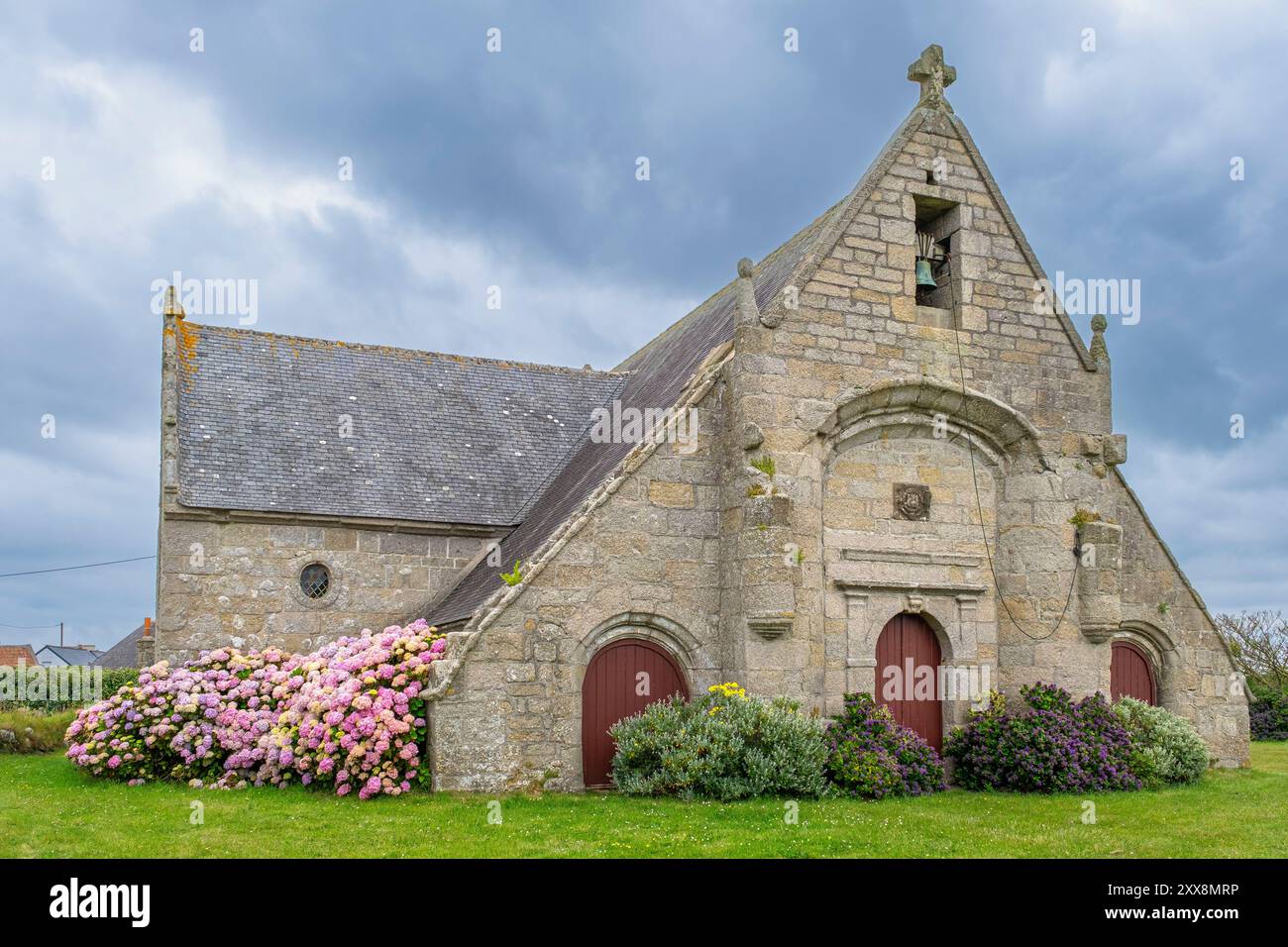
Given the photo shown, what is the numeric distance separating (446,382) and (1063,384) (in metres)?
11.6

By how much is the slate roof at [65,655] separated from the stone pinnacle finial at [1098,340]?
5920cm

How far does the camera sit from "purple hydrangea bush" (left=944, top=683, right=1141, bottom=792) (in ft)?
48.4

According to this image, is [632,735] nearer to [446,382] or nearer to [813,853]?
[813,853]

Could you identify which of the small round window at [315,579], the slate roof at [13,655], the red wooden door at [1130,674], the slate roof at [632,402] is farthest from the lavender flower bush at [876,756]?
the slate roof at [13,655]

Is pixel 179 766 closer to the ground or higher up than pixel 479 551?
closer to the ground

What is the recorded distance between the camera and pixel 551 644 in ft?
45.5

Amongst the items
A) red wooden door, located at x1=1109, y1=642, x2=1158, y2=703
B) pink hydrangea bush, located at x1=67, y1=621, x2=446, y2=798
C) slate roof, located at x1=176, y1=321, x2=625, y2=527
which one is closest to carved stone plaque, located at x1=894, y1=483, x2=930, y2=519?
red wooden door, located at x1=1109, y1=642, x2=1158, y2=703

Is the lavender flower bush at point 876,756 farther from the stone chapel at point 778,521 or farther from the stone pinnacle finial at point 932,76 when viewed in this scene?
the stone pinnacle finial at point 932,76

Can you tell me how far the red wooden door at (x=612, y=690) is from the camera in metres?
14.3

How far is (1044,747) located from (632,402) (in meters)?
9.05

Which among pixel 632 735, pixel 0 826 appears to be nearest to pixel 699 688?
pixel 632 735

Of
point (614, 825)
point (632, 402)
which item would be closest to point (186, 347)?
point (632, 402)

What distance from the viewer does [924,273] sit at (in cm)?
1627

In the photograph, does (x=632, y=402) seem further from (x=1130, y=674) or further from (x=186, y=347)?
(x=1130, y=674)
